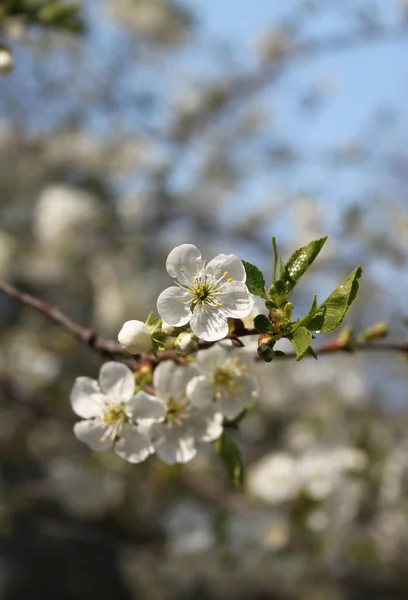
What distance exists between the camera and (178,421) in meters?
0.88

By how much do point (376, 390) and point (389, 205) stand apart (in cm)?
140

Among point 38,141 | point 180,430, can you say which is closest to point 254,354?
point 180,430

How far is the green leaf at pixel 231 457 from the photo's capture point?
2.89 ft

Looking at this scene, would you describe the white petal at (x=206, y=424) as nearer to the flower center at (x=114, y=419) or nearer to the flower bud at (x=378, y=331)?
the flower center at (x=114, y=419)

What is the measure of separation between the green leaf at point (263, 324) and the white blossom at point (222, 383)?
181mm

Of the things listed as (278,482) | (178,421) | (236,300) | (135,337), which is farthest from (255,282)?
(278,482)

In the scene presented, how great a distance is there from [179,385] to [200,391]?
1.2 inches

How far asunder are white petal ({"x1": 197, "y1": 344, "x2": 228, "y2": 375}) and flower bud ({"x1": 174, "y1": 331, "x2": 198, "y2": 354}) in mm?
162

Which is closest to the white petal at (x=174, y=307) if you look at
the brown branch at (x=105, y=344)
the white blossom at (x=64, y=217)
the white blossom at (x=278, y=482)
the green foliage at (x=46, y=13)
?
the brown branch at (x=105, y=344)

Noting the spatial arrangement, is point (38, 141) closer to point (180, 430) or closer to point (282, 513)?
point (282, 513)

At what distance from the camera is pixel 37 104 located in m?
5.59

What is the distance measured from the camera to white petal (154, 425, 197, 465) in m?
0.85

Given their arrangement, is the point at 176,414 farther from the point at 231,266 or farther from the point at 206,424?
the point at 231,266

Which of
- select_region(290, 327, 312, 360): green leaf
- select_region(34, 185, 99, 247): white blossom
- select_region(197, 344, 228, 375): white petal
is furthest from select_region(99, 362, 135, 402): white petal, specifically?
select_region(34, 185, 99, 247): white blossom
